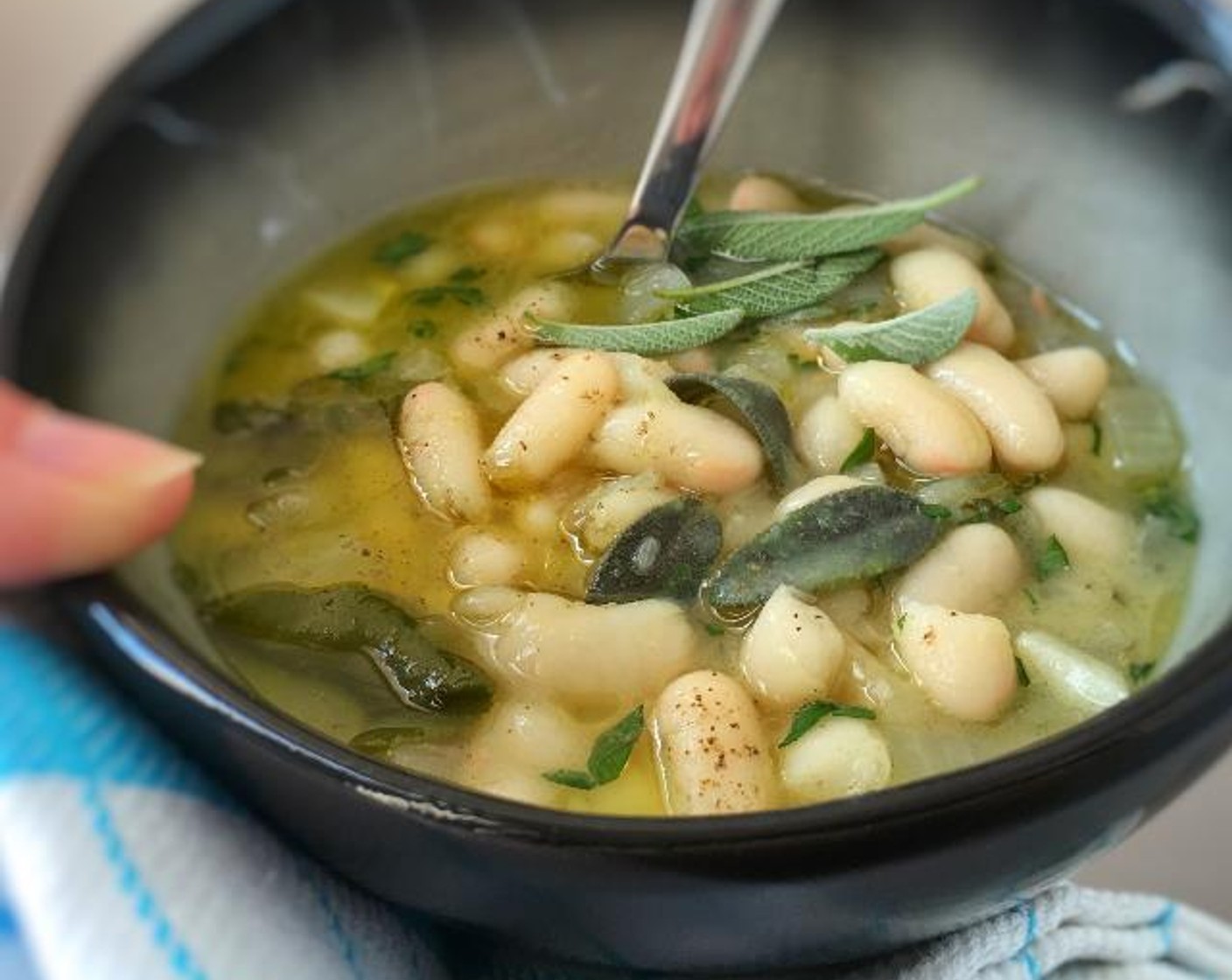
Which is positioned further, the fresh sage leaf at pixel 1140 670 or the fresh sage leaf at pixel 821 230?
the fresh sage leaf at pixel 821 230

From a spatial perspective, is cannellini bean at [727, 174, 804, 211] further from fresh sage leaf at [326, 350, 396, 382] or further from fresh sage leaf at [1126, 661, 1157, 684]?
fresh sage leaf at [1126, 661, 1157, 684]

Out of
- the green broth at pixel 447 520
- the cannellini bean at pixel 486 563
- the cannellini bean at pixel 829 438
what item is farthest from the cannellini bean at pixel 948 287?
the cannellini bean at pixel 486 563

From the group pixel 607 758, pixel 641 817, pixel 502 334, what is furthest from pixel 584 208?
pixel 641 817

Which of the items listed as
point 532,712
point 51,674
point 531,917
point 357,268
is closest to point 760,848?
point 531,917

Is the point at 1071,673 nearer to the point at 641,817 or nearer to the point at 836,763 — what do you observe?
the point at 836,763

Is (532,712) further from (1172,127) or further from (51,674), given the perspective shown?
(1172,127)

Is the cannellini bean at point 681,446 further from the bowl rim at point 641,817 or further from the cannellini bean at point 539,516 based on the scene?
the bowl rim at point 641,817
